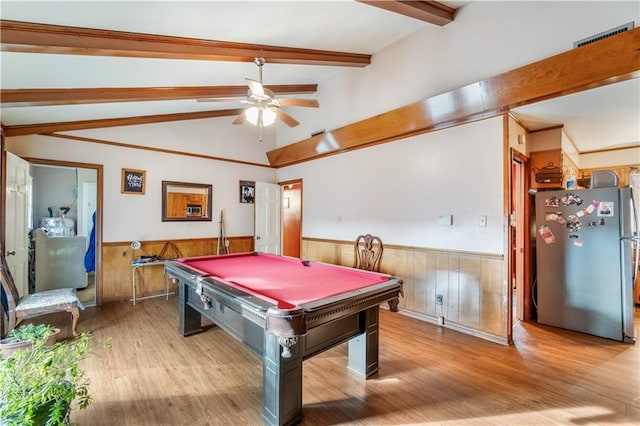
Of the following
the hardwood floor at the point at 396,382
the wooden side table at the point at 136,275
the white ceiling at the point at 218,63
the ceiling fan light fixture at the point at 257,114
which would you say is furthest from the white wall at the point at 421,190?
the wooden side table at the point at 136,275

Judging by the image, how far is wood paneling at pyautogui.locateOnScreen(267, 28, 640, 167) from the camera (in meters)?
2.22

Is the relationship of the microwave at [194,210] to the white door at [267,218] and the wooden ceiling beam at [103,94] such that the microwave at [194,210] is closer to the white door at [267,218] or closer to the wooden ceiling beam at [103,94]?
the white door at [267,218]

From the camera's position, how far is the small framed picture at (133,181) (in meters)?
4.49

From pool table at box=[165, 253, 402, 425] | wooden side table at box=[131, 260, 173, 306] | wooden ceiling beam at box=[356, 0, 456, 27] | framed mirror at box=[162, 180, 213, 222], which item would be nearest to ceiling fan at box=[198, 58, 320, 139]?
wooden ceiling beam at box=[356, 0, 456, 27]

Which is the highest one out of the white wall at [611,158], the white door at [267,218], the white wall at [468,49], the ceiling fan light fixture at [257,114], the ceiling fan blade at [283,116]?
the white wall at [468,49]

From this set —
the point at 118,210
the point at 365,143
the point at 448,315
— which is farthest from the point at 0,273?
the point at 448,315

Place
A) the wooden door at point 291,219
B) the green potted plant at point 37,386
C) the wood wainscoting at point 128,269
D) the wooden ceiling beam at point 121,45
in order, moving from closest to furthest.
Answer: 1. the green potted plant at point 37,386
2. the wooden ceiling beam at point 121,45
3. the wood wainscoting at point 128,269
4. the wooden door at point 291,219

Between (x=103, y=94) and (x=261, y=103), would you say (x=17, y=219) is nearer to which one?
(x=103, y=94)

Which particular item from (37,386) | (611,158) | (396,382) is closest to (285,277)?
(396,382)

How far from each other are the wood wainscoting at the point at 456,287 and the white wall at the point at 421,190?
0.13 metres

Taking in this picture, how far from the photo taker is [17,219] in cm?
344

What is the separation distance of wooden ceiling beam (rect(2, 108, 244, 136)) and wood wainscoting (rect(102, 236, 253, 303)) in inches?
67.3

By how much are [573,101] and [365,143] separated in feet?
7.87

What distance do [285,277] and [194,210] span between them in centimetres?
332
